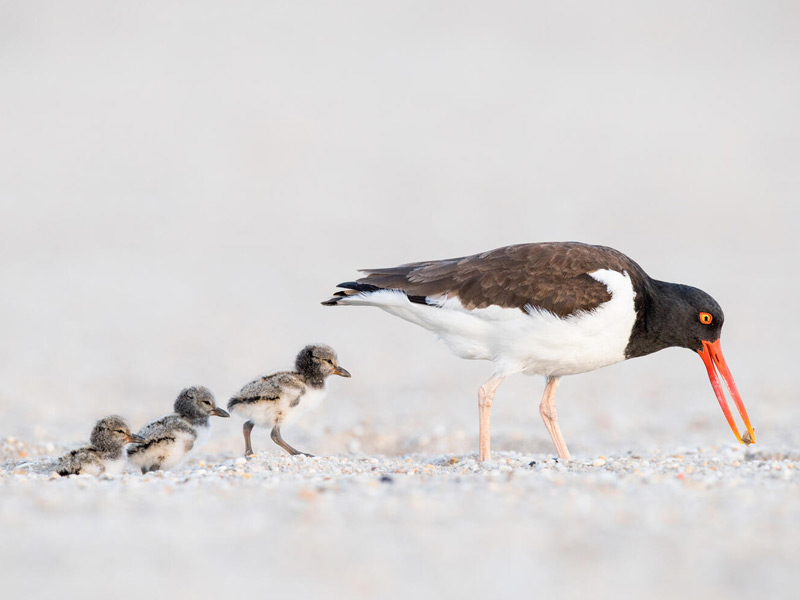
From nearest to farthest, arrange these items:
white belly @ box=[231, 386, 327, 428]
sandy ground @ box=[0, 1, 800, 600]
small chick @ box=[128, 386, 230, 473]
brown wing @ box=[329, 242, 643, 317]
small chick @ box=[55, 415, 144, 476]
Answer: sandy ground @ box=[0, 1, 800, 600] < small chick @ box=[55, 415, 144, 476] < small chick @ box=[128, 386, 230, 473] < brown wing @ box=[329, 242, 643, 317] < white belly @ box=[231, 386, 327, 428]

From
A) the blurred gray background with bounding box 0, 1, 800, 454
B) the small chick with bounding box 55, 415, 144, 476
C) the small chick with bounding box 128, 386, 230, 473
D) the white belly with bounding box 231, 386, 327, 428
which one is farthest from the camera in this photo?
the blurred gray background with bounding box 0, 1, 800, 454

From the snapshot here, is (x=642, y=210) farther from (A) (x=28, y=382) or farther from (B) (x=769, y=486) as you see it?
(B) (x=769, y=486)

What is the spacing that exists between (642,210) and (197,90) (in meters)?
15.1

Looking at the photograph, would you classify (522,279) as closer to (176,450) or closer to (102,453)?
(176,450)

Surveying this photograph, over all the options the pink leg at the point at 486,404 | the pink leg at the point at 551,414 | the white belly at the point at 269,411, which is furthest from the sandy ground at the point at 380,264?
the white belly at the point at 269,411

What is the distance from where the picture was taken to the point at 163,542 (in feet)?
14.9

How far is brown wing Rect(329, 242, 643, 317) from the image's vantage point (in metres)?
8.00

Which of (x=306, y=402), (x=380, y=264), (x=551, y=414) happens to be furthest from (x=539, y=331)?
(x=380, y=264)

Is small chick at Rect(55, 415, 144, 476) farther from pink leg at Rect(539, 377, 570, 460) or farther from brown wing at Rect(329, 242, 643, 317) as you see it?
pink leg at Rect(539, 377, 570, 460)

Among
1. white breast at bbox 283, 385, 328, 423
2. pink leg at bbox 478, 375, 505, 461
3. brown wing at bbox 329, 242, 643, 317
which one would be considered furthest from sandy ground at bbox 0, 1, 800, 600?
brown wing at bbox 329, 242, 643, 317

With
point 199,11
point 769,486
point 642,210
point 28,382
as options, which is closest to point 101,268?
point 28,382

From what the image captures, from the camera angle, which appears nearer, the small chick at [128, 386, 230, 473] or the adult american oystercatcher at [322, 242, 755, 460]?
the small chick at [128, 386, 230, 473]

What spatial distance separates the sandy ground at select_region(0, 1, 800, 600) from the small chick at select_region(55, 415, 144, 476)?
48 cm

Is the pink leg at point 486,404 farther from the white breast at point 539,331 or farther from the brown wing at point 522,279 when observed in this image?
the brown wing at point 522,279
